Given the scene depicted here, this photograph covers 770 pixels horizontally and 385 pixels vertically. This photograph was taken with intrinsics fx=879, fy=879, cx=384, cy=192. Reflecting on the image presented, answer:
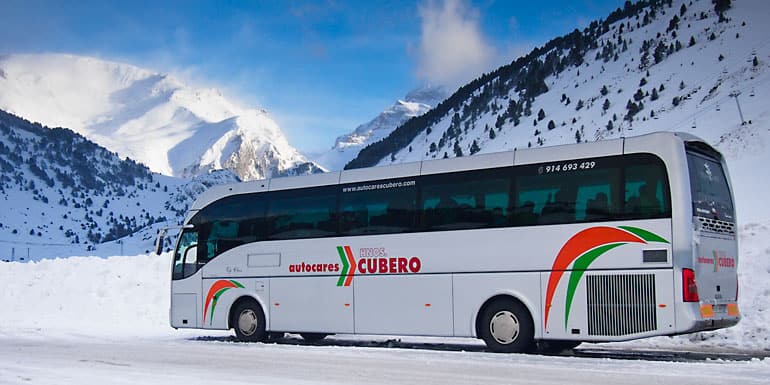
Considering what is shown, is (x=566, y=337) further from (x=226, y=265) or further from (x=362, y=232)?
(x=226, y=265)

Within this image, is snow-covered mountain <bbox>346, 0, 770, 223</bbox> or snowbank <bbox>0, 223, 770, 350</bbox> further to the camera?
snow-covered mountain <bbox>346, 0, 770, 223</bbox>

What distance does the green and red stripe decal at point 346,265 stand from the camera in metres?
18.2

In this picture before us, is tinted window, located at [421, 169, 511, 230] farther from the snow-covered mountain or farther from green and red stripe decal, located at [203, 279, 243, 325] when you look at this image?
the snow-covered mountain

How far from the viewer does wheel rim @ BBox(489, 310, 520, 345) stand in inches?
619

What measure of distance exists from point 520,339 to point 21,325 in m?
15.1

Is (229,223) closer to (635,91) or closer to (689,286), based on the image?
(689,286)

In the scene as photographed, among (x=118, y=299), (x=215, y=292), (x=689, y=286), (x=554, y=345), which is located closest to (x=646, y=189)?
(x=689, y=286)

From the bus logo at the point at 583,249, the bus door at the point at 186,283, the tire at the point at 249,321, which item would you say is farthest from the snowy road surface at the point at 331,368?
the bus door at the point at 186,283

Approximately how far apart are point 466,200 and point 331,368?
5.04 m

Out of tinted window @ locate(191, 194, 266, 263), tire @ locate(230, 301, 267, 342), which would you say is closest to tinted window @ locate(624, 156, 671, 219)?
tinted window @ locate(191, 194, 266, 263)

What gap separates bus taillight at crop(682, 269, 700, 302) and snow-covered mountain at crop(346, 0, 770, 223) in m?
23.0

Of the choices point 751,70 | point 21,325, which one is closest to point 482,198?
point 21,325

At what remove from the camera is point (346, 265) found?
18.3 meters

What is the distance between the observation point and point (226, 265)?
2033cm
